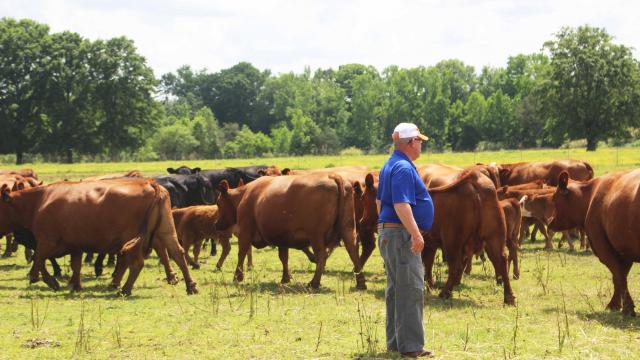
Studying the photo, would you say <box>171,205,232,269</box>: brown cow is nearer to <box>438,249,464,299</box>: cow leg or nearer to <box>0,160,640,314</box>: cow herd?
Result: <box>0,160,640,314</box>: cow herd

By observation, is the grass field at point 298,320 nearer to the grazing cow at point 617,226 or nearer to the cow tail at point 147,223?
the grazing cow at point 617,226

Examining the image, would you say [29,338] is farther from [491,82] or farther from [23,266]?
[491,82]

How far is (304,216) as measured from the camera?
1266 centimetres

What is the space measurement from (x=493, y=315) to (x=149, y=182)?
5921 mm

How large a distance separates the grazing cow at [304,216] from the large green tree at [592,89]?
6616 centimetres

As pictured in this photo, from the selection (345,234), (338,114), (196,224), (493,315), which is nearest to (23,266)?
(196,224)

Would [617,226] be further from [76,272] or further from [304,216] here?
[76,272]

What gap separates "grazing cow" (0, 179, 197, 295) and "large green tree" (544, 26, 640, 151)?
67.7 m

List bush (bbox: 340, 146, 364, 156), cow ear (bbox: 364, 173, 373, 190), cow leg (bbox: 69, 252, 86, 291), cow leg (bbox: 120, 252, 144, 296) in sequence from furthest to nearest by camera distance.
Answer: bush (bbox: 340, 146, 364, 156) → cow leg (bbox: 69, 252, 86, 291) → cow ear (bbox: 364, 173, 373, 190) → cow leg (bbox: 120, 252, 144, 296)

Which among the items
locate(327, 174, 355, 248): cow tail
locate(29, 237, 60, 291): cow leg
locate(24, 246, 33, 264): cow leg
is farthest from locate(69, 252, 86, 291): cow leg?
locate(24, 246, 33, 264): cow leg

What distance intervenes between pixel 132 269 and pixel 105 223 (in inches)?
37.7

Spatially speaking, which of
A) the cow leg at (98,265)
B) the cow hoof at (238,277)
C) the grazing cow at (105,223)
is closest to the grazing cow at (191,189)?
the cow leg at (98,265)

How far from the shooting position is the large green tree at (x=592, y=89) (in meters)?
75.7

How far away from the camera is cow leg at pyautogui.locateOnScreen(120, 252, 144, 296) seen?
39.0ft
